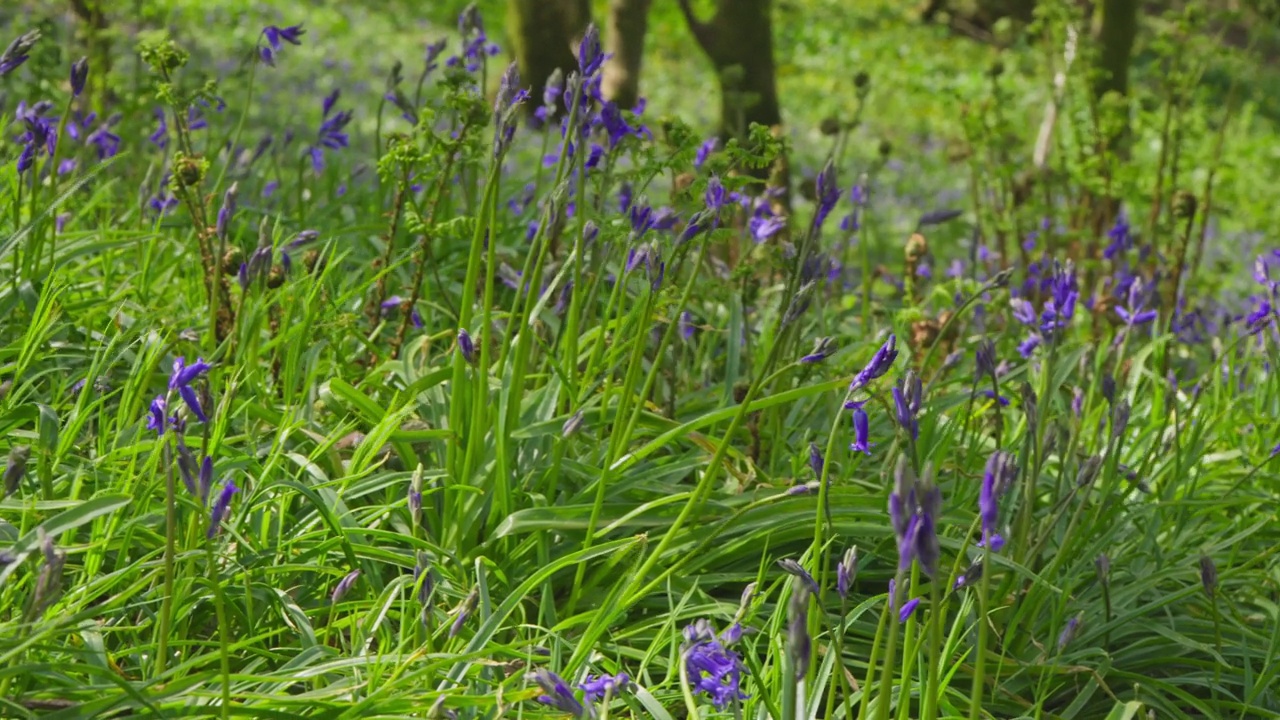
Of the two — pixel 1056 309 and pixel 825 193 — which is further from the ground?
pixel 825 193

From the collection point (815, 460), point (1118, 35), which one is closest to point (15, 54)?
point (815, 460)

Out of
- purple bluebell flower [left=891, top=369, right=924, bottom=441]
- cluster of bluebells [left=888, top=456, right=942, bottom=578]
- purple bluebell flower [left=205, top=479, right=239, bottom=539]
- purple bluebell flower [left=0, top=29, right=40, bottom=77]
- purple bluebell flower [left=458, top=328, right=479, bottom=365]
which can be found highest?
purple bluebell flower [left=0, top=29, right=40, bottom=77]

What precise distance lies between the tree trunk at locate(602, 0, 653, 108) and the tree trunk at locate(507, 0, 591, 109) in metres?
0.48

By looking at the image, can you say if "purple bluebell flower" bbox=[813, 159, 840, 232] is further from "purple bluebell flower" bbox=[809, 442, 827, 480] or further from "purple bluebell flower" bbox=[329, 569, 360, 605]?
"purple bluebell flower" bbox=[329, 569, 360, 605]

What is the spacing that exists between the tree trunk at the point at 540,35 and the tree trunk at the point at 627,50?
484 mm

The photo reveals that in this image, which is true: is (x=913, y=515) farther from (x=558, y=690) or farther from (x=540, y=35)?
(x=540, y=35)

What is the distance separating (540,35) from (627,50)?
2.79 ft

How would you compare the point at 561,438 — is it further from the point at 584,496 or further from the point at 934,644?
the point at 934,644

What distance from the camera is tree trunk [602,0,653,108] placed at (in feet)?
20.0

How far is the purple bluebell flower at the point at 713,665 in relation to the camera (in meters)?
1.83

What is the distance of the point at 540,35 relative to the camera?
22.2 ft

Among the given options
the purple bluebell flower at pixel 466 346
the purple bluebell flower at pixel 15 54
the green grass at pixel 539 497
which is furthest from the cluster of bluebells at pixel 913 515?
the purple bluebell flower at pixel 15 54

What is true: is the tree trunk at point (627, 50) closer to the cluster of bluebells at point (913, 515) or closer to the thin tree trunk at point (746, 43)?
the thin tree trunk at point (746, 43)

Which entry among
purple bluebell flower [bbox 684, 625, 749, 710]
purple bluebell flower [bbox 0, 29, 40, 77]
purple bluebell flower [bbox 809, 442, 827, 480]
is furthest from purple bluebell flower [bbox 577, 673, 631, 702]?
purple bluebell flower [bbox 0, 29, 40, 77]
